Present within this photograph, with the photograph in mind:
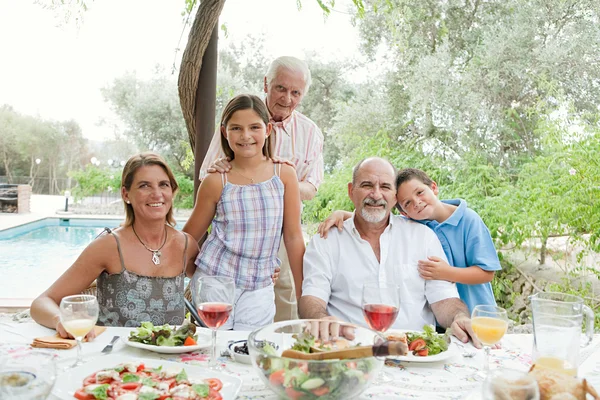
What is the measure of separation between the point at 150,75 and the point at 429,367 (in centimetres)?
1260

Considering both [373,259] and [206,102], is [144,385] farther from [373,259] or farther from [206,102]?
[206,102]

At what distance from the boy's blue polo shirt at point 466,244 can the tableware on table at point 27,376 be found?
1.73 metres

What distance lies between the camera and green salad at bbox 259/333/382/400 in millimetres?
1018

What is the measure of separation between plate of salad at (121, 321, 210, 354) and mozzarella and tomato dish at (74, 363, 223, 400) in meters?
0.18

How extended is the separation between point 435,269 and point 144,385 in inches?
51.8

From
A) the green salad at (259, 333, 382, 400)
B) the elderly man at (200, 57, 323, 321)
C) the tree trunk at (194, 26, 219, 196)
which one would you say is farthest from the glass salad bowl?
the tree trunk at (194, 26, 219, 196)

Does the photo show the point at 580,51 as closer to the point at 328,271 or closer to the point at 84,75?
the point at 328,271

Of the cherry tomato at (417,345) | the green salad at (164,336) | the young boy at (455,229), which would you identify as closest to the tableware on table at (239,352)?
the green salad at (164,336)

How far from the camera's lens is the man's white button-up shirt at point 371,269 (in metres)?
2.20

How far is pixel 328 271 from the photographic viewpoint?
2.29 meters

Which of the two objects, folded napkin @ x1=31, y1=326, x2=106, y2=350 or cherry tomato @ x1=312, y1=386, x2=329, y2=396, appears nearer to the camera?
cherry tomato @ x1=312, y1=386, x2=329, y2=396

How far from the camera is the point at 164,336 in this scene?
5.00ft

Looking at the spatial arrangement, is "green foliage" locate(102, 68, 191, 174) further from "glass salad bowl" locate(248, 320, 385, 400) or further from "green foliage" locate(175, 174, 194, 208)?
"glass salad bowl" locate(248, 320, 385, 400)

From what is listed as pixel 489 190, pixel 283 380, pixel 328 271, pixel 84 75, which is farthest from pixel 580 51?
pixel 84 75
